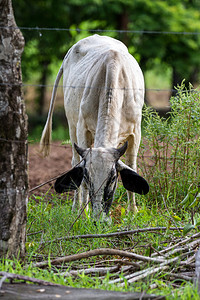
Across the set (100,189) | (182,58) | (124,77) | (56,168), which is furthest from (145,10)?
(100,189)

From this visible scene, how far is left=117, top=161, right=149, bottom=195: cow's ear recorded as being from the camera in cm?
470

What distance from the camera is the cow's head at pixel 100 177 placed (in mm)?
4508

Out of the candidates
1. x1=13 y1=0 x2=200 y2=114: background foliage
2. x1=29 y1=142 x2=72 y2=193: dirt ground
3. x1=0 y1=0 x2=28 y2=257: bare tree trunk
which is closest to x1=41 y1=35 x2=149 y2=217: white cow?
x1=0 y1=0 x2=28 y2=257: bare tree trunk

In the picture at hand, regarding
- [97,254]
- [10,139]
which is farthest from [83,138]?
[97,254]

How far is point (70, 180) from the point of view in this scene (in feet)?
15.3

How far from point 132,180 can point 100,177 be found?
1.25ft

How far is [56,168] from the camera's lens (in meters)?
7.94

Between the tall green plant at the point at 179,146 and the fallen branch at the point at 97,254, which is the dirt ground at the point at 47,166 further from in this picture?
the fallen branch at the point at 97,254

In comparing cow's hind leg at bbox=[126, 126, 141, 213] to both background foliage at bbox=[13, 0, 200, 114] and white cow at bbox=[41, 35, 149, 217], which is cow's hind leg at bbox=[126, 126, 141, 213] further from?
background foliage at bbox=[13, 0, 200, 114]

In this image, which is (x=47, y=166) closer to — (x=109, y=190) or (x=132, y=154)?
(x=132, y=154)

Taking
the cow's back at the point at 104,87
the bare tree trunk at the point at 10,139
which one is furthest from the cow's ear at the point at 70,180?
the bare tree trunk at the point at 10,139

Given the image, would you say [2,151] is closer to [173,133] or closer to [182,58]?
[173,133]

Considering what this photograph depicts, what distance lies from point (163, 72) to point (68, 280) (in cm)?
982

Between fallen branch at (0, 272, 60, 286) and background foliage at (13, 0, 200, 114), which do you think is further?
background foliage at (13, 0, 200, 114)
